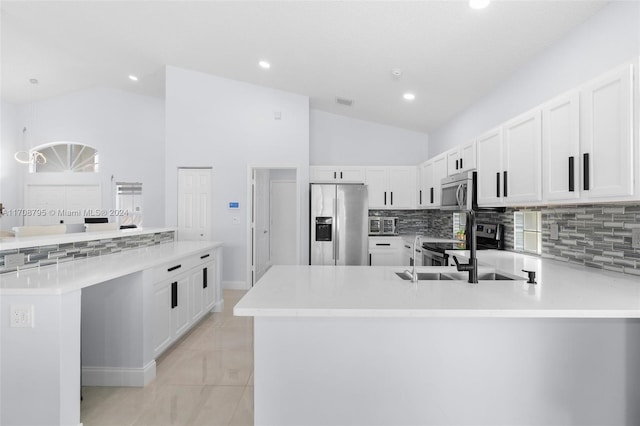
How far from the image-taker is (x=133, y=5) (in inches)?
143

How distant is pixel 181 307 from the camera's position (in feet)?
10.2

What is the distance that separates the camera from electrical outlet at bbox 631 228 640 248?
1852 mm

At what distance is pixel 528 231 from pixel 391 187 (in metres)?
2.61

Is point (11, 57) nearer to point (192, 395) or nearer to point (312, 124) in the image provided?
point (312, 124)

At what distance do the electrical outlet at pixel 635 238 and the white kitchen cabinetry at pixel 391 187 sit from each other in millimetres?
3489

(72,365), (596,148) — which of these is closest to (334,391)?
(72,365)

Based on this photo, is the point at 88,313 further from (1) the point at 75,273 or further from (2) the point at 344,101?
(2) the point at 344,101

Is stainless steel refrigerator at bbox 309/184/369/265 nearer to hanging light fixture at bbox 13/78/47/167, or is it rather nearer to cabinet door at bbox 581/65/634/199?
cabinet door at bbox 581/65/634/199

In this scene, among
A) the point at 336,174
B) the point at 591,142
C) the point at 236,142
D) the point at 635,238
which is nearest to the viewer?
the point at 591,142

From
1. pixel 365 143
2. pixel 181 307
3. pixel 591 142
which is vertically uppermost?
pixel 365 143

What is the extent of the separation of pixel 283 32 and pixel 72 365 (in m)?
3.53

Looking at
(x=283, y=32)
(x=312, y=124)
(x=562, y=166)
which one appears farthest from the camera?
(x=312, y=124)

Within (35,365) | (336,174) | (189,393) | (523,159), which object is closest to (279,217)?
(336,174)

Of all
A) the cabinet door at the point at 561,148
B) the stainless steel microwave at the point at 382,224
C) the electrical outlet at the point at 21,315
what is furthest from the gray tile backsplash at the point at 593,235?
the electrical outlet at the point at 21,315
